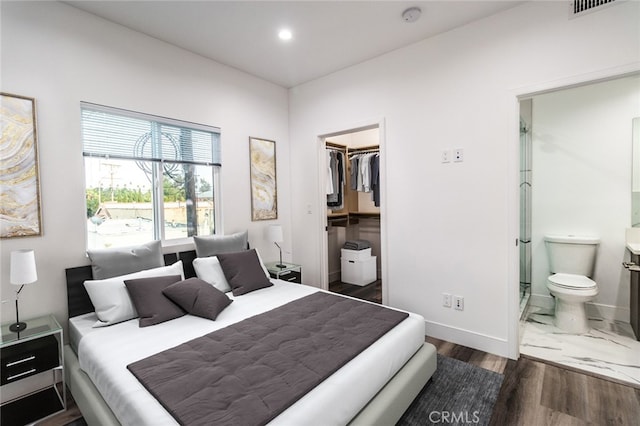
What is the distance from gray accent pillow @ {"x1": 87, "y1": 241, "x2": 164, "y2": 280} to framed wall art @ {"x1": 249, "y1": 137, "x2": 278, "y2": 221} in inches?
48.5

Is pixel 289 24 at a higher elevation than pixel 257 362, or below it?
higher

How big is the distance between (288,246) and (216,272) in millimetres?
1426

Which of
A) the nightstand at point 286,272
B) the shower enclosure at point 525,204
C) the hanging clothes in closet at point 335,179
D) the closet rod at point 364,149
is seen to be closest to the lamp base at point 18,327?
the nightstand at point 286,272

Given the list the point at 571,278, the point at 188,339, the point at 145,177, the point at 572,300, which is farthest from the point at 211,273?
the point at 571,278

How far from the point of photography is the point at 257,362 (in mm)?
1569

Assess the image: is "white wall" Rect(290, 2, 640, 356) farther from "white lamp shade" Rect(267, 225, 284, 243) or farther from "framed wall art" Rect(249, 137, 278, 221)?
"white lamp shade" Rect(267, 225, 284, 243)

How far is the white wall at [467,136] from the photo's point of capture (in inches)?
87.8

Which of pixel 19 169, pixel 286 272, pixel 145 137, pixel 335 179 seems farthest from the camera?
pixel 335 179

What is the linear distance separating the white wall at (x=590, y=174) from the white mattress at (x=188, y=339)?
2.44m

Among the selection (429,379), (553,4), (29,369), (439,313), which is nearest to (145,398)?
(29,369)

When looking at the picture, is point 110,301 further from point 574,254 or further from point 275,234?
point 574,254

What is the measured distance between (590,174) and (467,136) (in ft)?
5.57

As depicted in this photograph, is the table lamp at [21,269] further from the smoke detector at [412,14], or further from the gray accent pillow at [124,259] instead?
the smoke detector at [412,14]

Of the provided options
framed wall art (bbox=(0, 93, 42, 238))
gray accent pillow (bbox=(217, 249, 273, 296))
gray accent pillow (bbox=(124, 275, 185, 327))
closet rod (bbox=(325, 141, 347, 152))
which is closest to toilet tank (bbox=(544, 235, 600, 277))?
closet rod (bbox=(325, 141, 347, 152))
